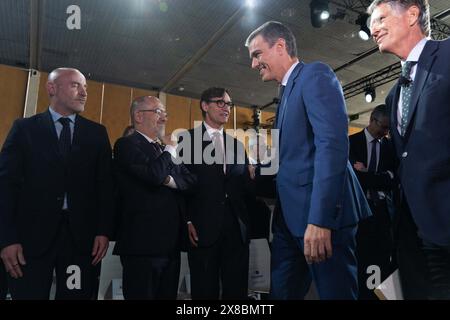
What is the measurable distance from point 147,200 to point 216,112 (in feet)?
2.40

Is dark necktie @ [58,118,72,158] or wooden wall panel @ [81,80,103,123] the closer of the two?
dark necktie @ [58,118,72,158]

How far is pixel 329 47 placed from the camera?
611cm

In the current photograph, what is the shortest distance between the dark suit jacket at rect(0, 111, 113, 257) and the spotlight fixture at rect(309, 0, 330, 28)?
12.3 ft

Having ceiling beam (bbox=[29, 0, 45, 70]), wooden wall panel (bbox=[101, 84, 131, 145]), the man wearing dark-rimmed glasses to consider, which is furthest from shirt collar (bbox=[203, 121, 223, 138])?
wooden wall panel (bbox=[101, 84, 131, 145])

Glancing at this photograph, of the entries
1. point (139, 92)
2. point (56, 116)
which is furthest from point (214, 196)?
point (139, 92)

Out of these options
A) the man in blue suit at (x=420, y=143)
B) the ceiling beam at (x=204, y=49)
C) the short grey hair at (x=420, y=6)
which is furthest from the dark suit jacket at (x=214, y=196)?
the ceiling beam at (x=204, y=49)

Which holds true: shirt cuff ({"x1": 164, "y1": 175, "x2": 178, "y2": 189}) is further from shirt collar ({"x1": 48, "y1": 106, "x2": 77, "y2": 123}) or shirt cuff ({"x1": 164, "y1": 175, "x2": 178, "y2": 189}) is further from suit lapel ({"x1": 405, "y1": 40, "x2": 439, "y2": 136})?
suit lapel ({"x1": 405, "y1": 40, "x2": 439, "y2": 136})

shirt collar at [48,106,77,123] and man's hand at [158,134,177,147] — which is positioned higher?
shirt collar at [48,106,77,123]

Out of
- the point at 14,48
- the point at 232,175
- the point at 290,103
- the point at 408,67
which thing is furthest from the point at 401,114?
the point at 14,48

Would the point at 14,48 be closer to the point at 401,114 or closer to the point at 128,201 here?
the point at 128,201

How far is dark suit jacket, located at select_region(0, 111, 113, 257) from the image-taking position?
5.09ft

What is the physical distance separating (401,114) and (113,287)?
213cm

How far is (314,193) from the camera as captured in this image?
119 cm

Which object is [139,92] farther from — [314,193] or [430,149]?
[430,149]
